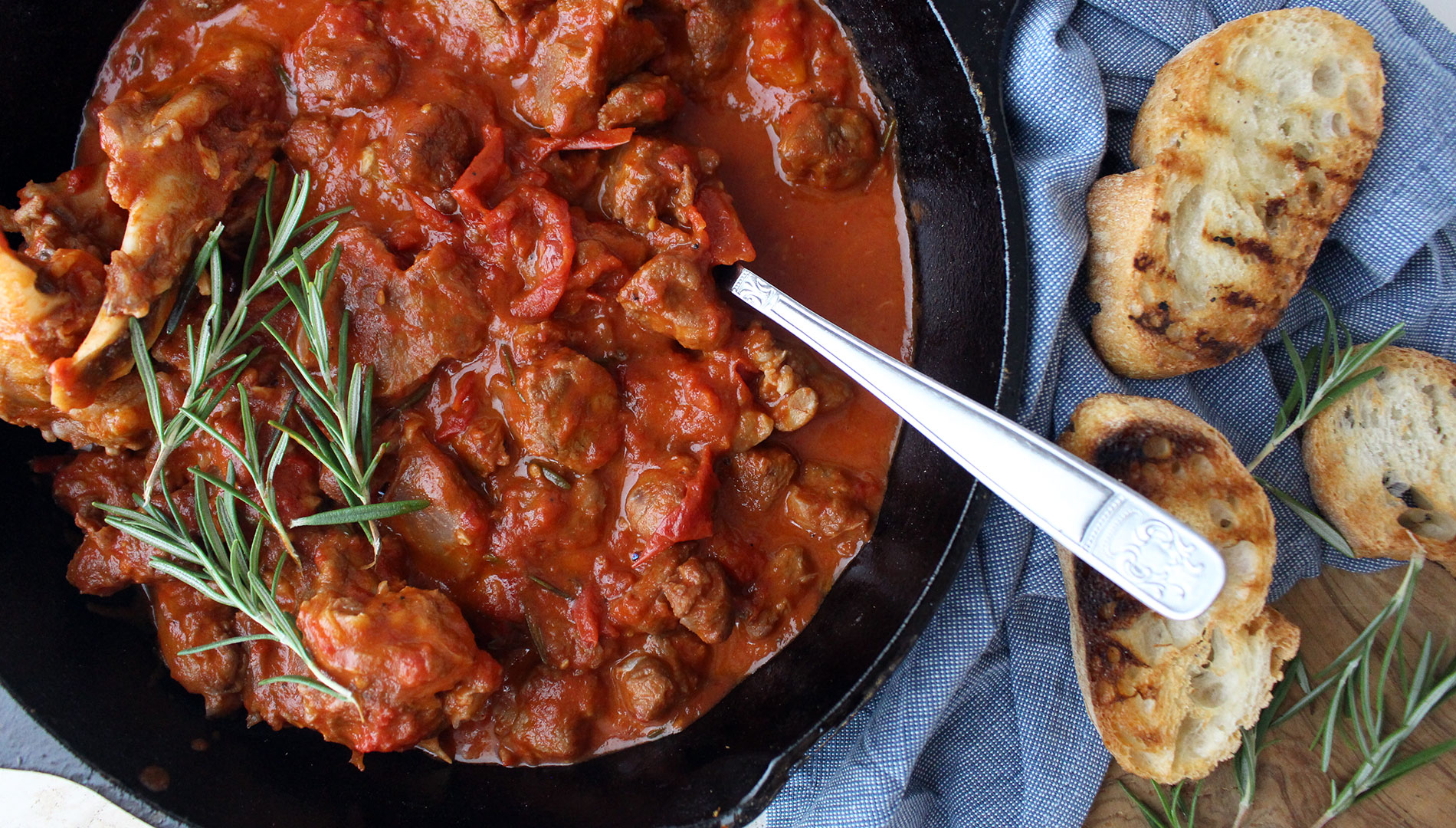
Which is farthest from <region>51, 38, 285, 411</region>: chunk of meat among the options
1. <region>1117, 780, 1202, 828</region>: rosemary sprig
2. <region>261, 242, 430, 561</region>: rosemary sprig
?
<region>1117, 780, 1202, 828</region>: rosemary sprig

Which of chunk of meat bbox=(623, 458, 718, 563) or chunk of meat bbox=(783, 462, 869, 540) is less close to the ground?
chunk of meat bbox=(623, 458, 718, 563)

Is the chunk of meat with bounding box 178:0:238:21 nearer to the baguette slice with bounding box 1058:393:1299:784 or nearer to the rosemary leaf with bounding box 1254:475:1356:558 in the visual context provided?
the baguette slice with bounding box 1058:393:1299:784

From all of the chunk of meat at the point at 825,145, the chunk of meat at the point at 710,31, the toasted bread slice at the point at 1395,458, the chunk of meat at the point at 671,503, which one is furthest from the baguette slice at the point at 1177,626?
the chunk of meat at the point at 710,31

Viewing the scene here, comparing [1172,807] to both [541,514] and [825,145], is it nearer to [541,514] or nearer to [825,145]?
[541,514]

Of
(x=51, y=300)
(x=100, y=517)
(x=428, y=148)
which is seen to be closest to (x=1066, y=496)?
(x=428, y=148)

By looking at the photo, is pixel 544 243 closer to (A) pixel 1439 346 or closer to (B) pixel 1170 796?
(B) pixel 1170 796
